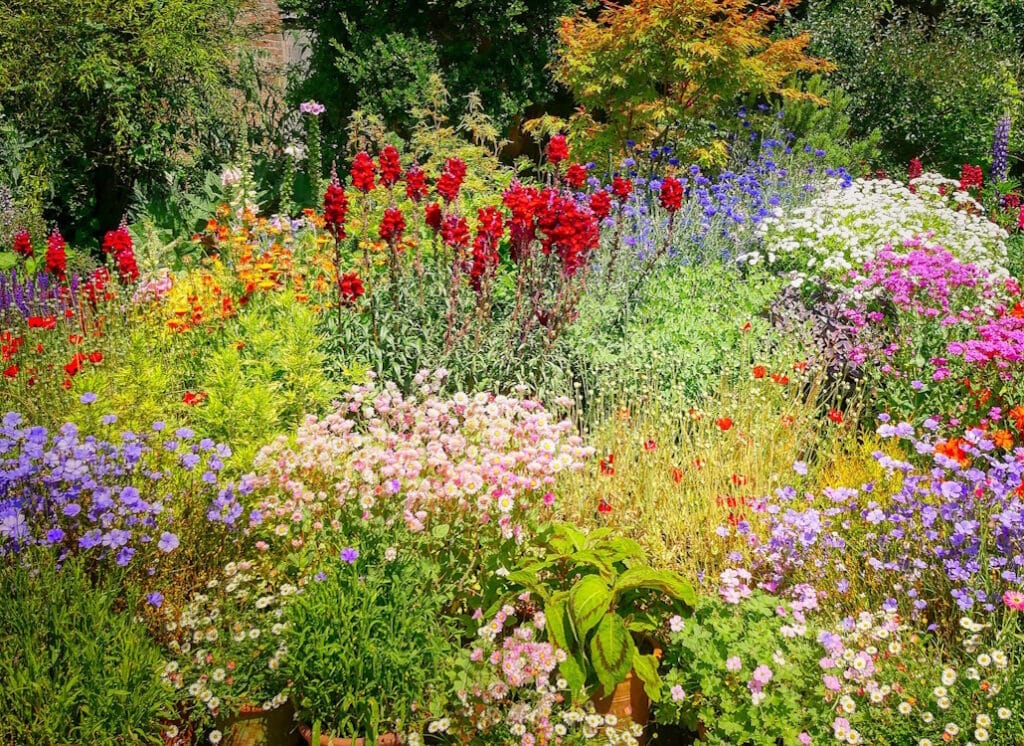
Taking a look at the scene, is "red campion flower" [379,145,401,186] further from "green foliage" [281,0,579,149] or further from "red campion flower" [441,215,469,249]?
"green foliage" [281,0,579,149]

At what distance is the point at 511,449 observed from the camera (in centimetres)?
331

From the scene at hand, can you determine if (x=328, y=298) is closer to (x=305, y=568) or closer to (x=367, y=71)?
(x=305, y=568)

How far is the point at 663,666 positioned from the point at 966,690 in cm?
84

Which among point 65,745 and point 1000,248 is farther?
point 1000,248

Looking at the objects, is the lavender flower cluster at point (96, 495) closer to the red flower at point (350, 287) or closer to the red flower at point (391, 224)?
the red flower at point (350, 287)

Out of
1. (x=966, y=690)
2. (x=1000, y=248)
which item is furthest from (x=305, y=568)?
(x=1000, y=248)

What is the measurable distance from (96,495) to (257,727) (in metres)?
0.84

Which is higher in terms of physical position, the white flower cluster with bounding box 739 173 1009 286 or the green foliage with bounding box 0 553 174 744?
the green foliage with bounding box 0 553 174 744

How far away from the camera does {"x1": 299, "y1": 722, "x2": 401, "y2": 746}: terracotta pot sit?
230 centimetres

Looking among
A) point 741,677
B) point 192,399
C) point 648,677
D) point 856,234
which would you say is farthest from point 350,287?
point 856,234

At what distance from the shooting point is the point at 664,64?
8375mm

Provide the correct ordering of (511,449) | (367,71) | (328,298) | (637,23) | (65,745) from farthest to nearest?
(367,71), (637,23), (328,298), (511,449), (65,745)

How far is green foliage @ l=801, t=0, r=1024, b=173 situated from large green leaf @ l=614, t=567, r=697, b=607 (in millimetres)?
10069

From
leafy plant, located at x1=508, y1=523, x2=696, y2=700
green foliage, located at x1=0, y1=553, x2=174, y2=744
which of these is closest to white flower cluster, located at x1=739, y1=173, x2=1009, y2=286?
leafy plant, located at x1=508, y1=523, x2=696, y2=700
